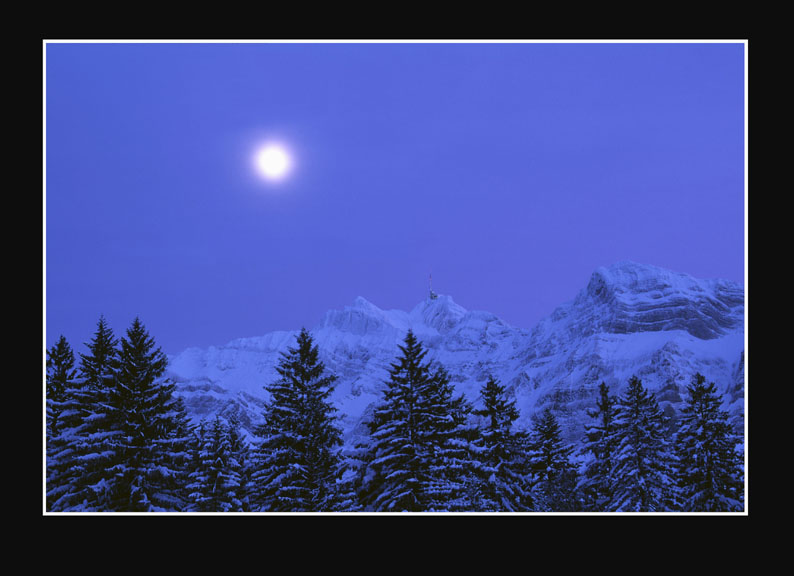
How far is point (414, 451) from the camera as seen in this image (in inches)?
792

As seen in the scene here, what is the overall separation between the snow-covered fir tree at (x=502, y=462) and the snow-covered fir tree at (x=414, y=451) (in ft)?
3.60

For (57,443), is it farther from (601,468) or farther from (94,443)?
(601,468)

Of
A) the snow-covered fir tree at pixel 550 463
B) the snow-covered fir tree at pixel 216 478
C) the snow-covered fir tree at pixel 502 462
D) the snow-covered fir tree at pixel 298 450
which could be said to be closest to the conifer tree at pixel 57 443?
the snow-covered fir tree at pixel 216 478

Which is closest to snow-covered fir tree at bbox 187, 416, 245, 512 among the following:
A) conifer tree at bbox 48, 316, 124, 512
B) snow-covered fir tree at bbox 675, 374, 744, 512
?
conifer tree at bbox 48, 316, 124, 512

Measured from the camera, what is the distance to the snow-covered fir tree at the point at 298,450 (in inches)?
782

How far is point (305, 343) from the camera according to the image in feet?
71.7

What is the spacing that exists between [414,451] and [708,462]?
38.7 feet

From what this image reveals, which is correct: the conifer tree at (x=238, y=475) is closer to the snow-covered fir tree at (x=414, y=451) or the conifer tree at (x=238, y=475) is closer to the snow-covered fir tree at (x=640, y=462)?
the snow-covered fir tree at (x=414, y=451)
